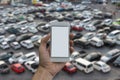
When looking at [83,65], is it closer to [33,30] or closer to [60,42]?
[33,30]

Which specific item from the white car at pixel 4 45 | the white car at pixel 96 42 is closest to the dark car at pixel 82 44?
the white car at pixel 96 42

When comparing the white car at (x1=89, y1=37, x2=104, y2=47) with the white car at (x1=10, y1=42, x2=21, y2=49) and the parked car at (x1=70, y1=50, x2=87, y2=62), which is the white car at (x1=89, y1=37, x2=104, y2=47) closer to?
the parked car at (x1=70, y1=50, x2=87, y2=62)

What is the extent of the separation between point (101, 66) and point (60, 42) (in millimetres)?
13447

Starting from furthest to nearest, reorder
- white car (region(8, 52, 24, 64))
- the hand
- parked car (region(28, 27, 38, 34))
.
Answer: parked car (region(28, 27, 38, 34)) → white car (region(8, 52, 24, 64)) → the hand

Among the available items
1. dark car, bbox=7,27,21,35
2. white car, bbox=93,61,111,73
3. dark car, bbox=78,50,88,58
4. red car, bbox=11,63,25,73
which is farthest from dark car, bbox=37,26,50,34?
white car, bbox=93,61,111,73

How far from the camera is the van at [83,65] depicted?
16.3 m

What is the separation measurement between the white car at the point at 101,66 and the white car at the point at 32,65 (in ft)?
12.9

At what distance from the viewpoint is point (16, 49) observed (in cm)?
2077

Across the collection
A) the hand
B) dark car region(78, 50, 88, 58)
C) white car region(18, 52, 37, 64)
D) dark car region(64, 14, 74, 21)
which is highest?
the hand

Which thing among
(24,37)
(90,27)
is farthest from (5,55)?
(90,27)

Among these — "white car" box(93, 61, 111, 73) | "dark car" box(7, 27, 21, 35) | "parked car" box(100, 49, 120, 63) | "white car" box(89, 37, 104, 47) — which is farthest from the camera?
"dark car" box(7, 27, 21, 35)

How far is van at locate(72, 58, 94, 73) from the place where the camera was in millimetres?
16264

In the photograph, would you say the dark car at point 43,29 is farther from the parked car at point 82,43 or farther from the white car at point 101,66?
the white car at point 101,66

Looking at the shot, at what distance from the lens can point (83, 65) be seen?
16.6 metres
